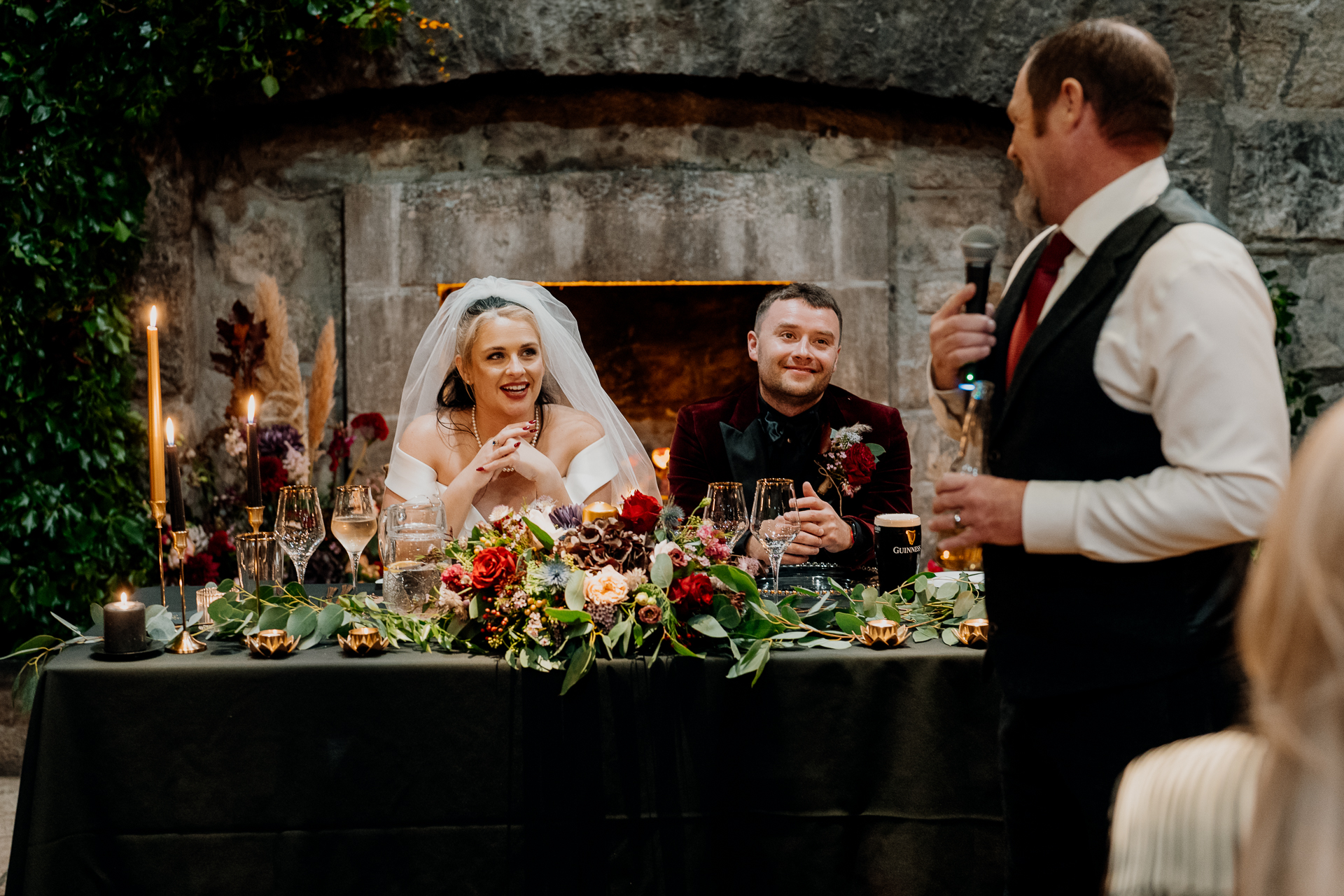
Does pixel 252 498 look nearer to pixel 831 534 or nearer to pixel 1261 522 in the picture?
pixel 831 534


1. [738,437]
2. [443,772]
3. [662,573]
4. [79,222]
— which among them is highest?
[79,222]

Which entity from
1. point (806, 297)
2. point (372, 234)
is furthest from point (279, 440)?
point (806, 297)

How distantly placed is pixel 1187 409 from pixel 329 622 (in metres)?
1.41

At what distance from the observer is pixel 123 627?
1729mm

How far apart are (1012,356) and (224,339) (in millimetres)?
3107

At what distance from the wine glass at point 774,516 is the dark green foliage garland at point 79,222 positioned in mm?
2371

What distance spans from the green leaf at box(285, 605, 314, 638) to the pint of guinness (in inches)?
43.7

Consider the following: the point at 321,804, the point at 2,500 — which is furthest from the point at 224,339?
the point at 321,804

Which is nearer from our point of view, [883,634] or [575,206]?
[883,634]

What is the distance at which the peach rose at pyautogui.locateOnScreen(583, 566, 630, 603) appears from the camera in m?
1.67

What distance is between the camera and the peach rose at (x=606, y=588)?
1675mm

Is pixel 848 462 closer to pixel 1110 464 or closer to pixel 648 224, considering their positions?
pixel 1110 464

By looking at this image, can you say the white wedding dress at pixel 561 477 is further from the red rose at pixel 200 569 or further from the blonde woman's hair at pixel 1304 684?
the blonde woman's hair at pixel 1304 684

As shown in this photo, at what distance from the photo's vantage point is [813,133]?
12.6 feet
